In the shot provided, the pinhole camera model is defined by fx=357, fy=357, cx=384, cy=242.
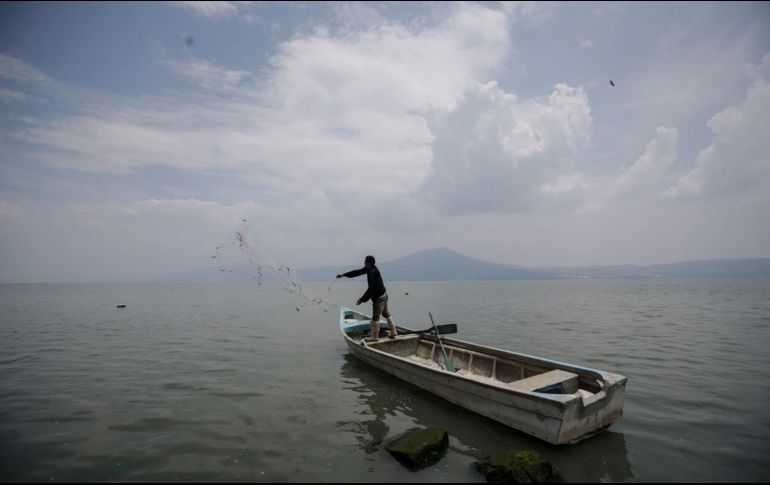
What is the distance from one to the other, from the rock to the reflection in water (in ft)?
1.14

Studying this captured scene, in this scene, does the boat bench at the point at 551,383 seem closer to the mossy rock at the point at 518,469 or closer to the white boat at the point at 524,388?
the white boat at the point at 524,388

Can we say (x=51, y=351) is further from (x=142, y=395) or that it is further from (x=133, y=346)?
(x=142, y=395)

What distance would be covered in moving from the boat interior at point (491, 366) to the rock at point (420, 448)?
2.12 m

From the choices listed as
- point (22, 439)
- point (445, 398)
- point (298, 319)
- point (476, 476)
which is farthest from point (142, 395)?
point (298, 319)

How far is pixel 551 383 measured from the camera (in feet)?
30.7

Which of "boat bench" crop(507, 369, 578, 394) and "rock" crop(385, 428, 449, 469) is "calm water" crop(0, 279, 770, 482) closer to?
"rock" crop(385, 428, 449, 469)

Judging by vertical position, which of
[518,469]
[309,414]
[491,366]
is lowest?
[309,414]

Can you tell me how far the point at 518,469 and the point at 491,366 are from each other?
5.93 m

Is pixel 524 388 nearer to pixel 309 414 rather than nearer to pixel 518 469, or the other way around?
pixel 518 469

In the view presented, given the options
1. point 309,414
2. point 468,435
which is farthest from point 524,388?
point 309,414

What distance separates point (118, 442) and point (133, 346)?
45.5ft

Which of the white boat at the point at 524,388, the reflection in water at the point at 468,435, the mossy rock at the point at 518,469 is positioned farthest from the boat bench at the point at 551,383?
the mossy rock at the point at 518,469

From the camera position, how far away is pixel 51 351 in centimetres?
1834

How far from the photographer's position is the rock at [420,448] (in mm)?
7424
